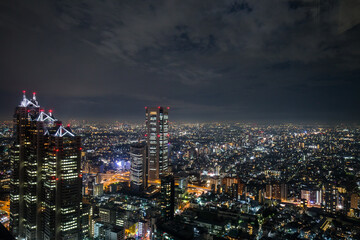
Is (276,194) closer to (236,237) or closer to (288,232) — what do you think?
(288,232)

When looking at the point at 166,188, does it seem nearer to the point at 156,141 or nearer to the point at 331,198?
the point at 156,141

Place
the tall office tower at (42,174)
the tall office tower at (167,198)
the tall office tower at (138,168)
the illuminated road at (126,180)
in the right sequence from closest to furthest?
the tall office tower at (42,174), the tall office tower at (167,198), the tall office tower at (138,168), the illuminated road at (126,180)

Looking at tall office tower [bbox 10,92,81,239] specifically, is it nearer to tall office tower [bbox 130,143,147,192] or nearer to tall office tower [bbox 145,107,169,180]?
tall office tower [bbox 130,143,147,192]

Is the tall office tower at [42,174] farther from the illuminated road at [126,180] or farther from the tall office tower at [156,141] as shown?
the tall office tower at [156,141]

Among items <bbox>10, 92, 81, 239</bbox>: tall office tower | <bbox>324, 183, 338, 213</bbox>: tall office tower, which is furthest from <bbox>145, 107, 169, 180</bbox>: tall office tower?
<bbox>324, 183, 338, 213</bbox>: tall office tower

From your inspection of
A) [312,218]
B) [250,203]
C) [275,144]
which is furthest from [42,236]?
[275,144]

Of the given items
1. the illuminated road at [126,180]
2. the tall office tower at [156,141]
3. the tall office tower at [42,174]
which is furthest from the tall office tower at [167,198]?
the tall office tower at [156,141]
